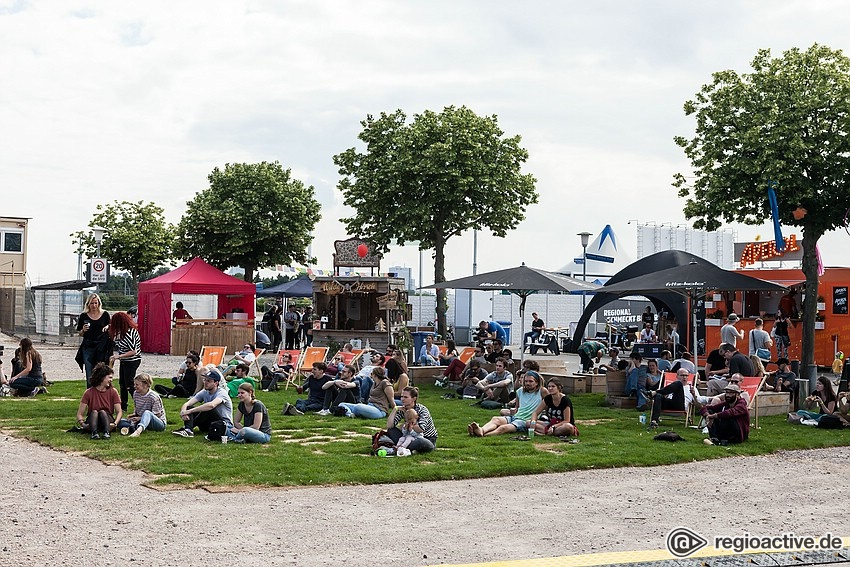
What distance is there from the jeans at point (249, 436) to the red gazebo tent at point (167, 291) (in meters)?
16.7

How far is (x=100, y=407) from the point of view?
39.7 feet

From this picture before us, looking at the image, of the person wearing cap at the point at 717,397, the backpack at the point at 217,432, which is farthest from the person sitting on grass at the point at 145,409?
the person wearing cap at the point at 717,397

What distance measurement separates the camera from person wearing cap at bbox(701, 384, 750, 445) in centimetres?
1216

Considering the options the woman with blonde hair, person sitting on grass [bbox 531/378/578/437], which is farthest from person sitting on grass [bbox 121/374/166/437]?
the woman with blonde hair

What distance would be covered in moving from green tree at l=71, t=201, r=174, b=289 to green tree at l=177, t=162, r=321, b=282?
2793mm

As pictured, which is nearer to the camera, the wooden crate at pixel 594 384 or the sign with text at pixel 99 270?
the wooden crate at pixel 594 384

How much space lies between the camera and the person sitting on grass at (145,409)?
1243 centimetres

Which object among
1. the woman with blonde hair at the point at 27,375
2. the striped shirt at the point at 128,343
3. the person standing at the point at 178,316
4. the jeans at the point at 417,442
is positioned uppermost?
the person standing at the point at 178,316

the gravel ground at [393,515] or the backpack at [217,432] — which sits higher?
the backpack at [217,432]

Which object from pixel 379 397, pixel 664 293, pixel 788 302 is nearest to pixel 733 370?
pixel 379 397

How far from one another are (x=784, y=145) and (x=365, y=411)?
987 cm

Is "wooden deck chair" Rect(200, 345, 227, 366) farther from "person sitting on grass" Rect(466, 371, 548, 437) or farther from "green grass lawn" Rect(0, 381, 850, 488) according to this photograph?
"person sitting on grass" Rect(466, 371, 548, 437)

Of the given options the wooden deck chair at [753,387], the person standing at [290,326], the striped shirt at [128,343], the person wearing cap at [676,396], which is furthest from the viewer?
the person standing at [290,326]

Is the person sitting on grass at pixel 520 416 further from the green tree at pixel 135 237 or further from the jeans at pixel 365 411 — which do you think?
the green tree at pixel 135 237
